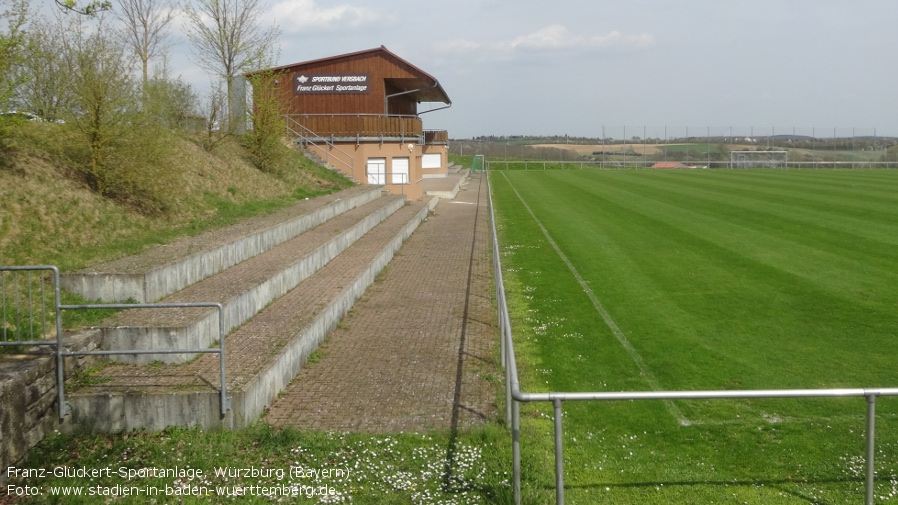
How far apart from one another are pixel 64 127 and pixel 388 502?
34.2ft

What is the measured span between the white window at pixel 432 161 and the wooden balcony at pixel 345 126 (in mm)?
17862

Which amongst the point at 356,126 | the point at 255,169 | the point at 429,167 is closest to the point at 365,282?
the point at 255,169

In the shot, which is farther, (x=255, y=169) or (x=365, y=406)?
(x=255, y=169)

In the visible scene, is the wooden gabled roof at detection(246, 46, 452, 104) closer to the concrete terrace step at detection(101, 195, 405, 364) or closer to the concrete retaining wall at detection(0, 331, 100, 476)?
the concrete terrace step at detection(101, 195, 405, 364)

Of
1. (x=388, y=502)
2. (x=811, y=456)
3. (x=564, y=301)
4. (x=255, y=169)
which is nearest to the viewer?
(x=388, y=502)

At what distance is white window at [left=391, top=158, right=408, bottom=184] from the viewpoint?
3544 cm

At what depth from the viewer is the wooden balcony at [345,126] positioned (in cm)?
3509

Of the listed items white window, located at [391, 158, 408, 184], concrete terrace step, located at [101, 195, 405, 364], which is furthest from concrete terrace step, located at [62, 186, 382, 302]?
white window, located at [391, 158, 408, 184]

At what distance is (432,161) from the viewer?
177ft

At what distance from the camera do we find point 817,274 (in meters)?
16.2

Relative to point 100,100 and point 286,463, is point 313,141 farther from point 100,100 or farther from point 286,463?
point 286,463

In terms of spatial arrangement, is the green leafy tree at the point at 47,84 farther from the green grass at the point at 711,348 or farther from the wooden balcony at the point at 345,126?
the wooden balcony at the point at 345,126

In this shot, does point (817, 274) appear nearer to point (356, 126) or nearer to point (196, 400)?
point (196, 400)

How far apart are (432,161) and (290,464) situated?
4757 centimetres
